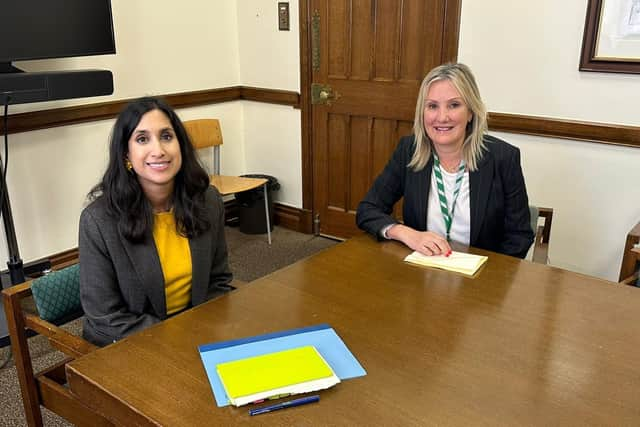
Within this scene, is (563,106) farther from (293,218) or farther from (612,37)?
(293,218)

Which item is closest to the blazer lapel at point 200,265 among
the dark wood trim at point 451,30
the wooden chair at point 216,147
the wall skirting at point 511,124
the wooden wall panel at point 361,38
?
the wall skirting at point 511,124

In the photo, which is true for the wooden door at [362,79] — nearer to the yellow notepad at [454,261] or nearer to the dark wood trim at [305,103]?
the dark wood trim at [305,103]

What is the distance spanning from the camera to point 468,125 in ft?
6.49

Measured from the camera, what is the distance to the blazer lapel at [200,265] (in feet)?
5.60

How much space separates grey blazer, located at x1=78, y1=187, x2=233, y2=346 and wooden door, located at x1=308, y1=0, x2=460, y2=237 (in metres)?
2.13

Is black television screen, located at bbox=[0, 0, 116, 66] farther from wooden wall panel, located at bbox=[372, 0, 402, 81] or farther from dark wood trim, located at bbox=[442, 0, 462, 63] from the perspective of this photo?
dark wood trim, located at bbox=[442, 0, 462, 63]

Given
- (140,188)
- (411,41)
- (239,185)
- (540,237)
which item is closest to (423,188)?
(540,237)

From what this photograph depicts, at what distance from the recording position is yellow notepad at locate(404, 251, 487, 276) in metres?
1.62

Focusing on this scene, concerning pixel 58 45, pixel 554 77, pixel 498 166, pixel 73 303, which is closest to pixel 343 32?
pixel 554 77

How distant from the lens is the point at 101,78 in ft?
8.91

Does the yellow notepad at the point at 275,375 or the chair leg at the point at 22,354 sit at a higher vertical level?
the yellow notepad at the point at 275,375

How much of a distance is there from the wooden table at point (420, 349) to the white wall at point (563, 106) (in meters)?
1.35

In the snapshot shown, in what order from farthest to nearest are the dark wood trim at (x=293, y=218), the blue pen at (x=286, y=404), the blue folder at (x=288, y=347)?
the dark wood trim at (x=293, y=218), the blue folder at (x=288, y=347), the blue pen at (x=286, y=404)

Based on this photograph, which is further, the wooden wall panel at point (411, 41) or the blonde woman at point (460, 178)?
the wooden wall panel at point (411, 41)
